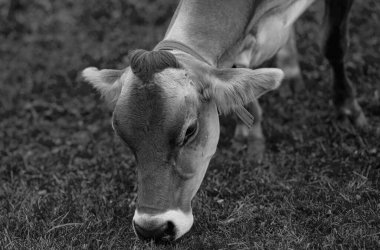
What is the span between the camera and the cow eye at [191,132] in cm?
367

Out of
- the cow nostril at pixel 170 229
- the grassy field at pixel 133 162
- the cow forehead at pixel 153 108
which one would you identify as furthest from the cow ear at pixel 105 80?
the cow nostril at pixel 170 229

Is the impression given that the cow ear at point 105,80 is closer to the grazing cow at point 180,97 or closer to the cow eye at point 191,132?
the grazing cow at point 180,97

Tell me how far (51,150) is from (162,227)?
296 centimetres

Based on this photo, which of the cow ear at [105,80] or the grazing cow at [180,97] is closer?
the grazing cow at [180,97]

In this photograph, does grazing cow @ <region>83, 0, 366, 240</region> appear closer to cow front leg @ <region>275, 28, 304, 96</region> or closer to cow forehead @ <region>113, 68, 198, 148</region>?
cow forehead @ <region>113, 68, 198, 148</region>

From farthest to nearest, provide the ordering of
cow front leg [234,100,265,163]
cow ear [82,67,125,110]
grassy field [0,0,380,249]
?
1. cow front leg [234,100,265,163]
2. cow ear [82,67,125,110]
3. grassy field [0,0,380,249]

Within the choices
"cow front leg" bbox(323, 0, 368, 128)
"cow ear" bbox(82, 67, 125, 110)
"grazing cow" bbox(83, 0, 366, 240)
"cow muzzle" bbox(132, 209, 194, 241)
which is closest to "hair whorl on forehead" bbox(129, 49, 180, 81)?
"grazing cow" bbox(83, 0, 366, 240)

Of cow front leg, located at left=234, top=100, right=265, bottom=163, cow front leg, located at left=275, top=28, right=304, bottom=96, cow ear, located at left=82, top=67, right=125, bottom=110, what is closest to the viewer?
cow ear, located at left=82, top=67, right=125, bottom=110

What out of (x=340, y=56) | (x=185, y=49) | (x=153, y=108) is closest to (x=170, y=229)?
(x=153, y=108)

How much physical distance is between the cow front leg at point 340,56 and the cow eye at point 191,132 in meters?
2.39

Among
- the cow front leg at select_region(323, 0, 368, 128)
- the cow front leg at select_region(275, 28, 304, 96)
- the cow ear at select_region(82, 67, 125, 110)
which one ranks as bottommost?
the cow front leg at select_region(275, 28, 304, 96)

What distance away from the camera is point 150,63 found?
11.7 ft

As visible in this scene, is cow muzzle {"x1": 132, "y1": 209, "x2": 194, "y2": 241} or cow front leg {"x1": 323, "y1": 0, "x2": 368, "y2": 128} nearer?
cow muzzle {"x1": 132, "y1": 209, "x2": 194, "y2": 241}

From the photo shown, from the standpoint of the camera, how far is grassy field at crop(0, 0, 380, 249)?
393 cm
